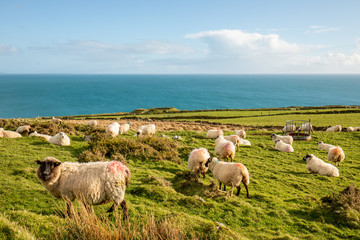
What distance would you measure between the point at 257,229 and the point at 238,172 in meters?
3.07

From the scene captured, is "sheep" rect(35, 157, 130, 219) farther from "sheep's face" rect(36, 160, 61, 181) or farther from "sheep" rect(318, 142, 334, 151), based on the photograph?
"sheep" rect(318, 142, 334, 151)

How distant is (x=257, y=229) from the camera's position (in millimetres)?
8008

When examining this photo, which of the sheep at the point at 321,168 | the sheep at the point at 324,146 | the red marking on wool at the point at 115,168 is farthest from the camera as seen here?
the sheep at the point at 324,146

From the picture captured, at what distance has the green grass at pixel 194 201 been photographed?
20.5 ft

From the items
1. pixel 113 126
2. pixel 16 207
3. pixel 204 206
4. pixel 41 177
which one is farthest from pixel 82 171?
pixel 113 126

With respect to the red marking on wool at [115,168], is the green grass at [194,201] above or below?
below

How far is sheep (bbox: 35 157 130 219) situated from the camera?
271 inches

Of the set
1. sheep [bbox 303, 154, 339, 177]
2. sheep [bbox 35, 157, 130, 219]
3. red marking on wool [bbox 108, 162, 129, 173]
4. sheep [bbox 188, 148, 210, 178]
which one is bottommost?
sheep [bbox 303, 154, 339, 177]

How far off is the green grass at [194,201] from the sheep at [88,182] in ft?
1.93

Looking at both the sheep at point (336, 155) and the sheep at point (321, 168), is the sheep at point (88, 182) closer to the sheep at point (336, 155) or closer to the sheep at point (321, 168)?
the sheep at point (321, 168)

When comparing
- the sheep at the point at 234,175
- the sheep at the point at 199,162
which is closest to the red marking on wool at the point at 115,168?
the sheep at the point at 234,175

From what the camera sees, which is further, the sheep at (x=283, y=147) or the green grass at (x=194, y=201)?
the sheep at (x=283, y=147)

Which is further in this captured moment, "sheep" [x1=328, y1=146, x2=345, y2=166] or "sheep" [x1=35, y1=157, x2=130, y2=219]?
"sheep" [x1=328, y1=146, x2=345, y2=166]

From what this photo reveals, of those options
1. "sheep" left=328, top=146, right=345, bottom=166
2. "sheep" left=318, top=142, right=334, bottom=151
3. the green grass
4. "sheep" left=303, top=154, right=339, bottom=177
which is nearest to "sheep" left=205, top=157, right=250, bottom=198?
the green grass
